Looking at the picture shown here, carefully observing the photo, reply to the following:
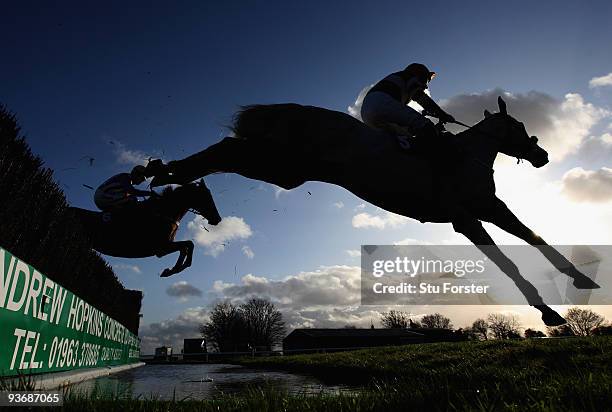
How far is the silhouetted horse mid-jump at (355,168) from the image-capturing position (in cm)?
353

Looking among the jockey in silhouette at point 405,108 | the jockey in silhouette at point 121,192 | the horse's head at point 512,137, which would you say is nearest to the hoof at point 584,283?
the horse's head at point 512,137

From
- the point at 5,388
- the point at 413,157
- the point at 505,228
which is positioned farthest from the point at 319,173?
the point at 5,388

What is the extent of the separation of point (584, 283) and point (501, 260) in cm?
81

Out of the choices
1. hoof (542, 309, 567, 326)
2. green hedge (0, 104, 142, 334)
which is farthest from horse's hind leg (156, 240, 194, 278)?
hoof (542, 309, 567, 326)

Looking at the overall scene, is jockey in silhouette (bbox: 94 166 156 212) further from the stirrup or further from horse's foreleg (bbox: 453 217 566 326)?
horse's foreleg (bbox: 453 217 566 326)

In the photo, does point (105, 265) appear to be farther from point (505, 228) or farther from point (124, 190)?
point (505, 228)

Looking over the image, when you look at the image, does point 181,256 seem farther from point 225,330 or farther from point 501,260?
point 225,330

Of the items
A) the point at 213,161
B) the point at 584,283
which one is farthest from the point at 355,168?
the point at 584,283

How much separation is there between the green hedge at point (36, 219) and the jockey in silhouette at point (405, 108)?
3475mm

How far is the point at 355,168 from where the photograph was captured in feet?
11.7

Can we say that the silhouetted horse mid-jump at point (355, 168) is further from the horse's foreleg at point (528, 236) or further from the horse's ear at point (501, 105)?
the horse's ear at point (501, 105)

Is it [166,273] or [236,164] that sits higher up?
[236,164]

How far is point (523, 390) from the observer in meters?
2.47

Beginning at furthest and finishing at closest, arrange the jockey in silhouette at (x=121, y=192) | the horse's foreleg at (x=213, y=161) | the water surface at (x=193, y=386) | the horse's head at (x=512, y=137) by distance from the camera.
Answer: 1. the horse's head at (x=512, y=137)
2. the water surface at (x=193, y=386)
3. the horse's foreleg at (x=213, y=161)
4. the jockey in silhouette at (x=121, y=192)
